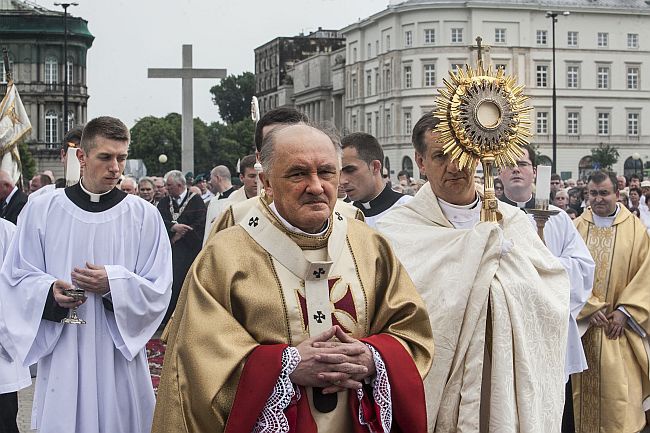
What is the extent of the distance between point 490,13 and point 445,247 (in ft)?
265

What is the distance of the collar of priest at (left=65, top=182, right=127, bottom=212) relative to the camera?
5.50 m

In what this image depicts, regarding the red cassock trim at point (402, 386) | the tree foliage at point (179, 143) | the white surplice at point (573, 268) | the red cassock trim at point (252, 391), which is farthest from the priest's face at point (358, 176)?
the tree foliage at point (179, 143)

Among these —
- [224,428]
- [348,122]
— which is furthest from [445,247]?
[348,122]

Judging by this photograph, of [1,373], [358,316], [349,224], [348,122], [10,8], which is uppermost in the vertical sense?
[10,8]

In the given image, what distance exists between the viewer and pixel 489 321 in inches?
173

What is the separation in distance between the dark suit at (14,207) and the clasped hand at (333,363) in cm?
668

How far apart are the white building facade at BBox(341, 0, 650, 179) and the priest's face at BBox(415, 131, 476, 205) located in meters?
78.7

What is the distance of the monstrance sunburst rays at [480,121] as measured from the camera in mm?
4441

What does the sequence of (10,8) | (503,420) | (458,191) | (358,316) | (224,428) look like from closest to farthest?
(224,428) < (358,316) < (503,420) < (458,191) < (10,8)

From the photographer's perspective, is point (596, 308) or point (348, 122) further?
point (348, 122)

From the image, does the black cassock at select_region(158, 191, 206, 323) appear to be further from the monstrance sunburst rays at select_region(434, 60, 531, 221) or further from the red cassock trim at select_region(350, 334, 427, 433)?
the red cassock trim at select_region(350, 334, 427, 433)

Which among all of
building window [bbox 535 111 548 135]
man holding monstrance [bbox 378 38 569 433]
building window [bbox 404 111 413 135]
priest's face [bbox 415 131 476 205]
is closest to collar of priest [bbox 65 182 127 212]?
man holding monstrance [bbox 378 38 569 433]

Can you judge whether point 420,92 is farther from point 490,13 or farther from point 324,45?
point 324,45

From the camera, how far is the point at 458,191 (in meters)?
4.70
